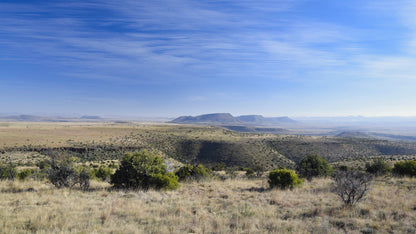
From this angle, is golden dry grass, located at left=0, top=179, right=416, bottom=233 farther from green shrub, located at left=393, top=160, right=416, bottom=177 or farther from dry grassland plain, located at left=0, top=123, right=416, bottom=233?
green shrub, located at left=393, top=160, right=416, bottom=177

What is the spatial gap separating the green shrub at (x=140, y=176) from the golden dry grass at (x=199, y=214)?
65.4 inches

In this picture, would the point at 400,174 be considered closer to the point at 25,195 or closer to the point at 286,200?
the point at 286,200

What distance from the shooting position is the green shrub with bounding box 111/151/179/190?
11766 millimetres

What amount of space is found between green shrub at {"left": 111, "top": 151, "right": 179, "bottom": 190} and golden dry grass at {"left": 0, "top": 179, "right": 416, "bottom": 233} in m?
1.66

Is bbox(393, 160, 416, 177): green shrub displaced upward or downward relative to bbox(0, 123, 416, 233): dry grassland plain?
downward

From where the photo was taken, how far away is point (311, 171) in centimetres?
1880

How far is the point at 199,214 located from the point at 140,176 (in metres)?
5.89

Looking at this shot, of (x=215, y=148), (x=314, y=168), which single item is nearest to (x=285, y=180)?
(x=314, y=168)

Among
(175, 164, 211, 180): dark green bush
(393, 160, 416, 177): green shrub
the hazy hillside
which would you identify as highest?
(393, 160, 416, 177): green shrub

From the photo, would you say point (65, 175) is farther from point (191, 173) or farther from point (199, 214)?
point (199, 214)

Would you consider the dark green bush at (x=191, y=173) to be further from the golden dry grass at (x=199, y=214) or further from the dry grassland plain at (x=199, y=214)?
the golden dry grass at (x=199, y=214)

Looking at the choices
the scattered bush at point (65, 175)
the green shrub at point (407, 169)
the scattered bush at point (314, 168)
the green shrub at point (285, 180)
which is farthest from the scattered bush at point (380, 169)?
the scattered bush at point (65, 175)

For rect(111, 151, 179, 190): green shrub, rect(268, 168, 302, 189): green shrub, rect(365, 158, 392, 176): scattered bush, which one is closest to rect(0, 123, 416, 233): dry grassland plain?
rect(111, 151, 179, 190): green shrub

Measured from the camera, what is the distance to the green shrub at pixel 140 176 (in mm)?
11766
